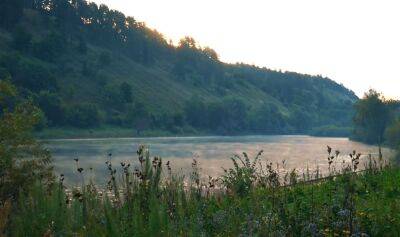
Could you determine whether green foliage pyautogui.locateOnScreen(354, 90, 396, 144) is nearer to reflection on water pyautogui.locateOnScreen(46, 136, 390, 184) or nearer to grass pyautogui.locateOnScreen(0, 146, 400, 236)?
reflection on water pyautogui.locateOnScreen(46, 136, 390, 184)

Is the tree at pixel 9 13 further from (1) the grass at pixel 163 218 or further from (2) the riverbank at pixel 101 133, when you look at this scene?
(1) the grass at pixel 163 218

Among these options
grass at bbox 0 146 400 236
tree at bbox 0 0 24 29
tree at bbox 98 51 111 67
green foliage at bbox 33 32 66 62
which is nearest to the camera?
grass at bbox 0 146 400 236

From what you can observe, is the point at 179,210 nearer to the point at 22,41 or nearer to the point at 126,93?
the point at 126,93

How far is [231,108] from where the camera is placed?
7121 inches

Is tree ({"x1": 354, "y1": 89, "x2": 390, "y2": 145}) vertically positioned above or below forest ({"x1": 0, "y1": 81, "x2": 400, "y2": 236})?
above

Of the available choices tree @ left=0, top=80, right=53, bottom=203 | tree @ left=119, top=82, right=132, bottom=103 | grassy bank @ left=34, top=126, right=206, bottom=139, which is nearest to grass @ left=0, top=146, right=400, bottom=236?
tree @ left=0, top=80, right=53, bottom=203

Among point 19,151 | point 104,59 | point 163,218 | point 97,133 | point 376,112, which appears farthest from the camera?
point 104,59

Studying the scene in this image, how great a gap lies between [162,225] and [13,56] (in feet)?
461

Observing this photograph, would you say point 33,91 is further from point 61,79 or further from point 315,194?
point 315,194

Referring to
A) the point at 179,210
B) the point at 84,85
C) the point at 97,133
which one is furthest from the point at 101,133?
the point at 179,210

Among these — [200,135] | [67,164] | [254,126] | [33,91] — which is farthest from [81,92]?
[67,164]

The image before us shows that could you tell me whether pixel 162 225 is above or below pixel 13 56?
below

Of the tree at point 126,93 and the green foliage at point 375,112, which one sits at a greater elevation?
the tree at point 126,93

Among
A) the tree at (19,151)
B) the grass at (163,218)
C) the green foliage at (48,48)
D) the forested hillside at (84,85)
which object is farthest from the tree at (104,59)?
the grass at (163,218)
